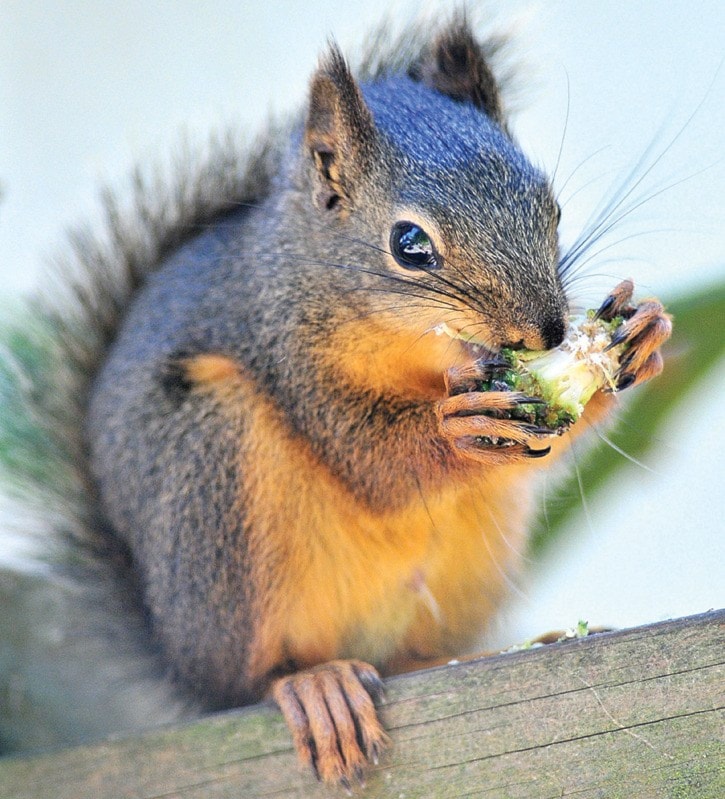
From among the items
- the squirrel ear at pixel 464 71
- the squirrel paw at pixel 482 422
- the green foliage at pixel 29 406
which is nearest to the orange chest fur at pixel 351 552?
the squirrel paw at pixel 482 422

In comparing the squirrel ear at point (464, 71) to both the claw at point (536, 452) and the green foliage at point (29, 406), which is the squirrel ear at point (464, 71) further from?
the green foliage at point (29, 406)

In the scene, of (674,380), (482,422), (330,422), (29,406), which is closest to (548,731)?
(482,422)

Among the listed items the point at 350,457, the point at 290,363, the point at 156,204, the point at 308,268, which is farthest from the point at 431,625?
the point at 156,204

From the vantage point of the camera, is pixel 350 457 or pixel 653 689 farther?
pixel 350 457

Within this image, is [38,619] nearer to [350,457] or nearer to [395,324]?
[350,457]

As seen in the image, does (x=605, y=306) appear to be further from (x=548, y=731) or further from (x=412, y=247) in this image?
(x=548, y=731)

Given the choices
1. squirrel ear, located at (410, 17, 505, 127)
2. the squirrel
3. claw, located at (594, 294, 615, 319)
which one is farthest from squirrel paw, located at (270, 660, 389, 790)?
squirrel ear, located at (410, 17, 505, 127)
